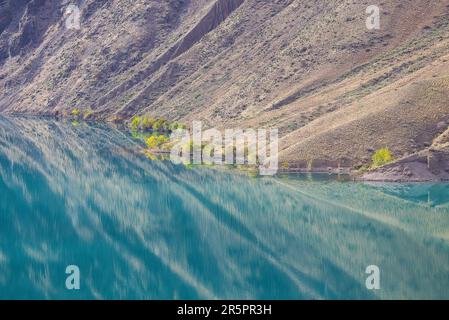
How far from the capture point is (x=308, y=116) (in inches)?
4456

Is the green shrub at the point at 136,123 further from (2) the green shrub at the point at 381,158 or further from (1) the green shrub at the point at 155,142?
(2) the green shrub at the point at 381,158

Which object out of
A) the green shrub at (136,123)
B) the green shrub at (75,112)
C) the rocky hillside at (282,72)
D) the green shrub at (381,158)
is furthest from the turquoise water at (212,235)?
the green shrub at (75,112)

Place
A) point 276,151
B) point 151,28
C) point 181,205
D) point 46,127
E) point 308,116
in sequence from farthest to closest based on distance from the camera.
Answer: point 151,28
point 46,127
point 308,116
point 276,151
point 181,205

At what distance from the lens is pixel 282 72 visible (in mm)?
136375

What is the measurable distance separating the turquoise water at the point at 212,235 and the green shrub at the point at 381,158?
446 cm

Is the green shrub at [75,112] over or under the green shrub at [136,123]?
over

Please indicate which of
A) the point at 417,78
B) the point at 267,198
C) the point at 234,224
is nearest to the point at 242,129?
the point at 417,78

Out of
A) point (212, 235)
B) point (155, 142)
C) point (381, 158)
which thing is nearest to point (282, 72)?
point (155, 142)

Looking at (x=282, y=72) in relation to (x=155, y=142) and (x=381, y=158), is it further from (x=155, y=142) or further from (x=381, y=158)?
(x=381, y=158)

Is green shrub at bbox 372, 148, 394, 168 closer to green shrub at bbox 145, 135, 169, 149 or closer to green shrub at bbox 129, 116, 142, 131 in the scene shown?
green shrub at bbox 145, 135, 169, 149

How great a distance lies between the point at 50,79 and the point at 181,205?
127 meters

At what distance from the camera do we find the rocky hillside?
9931 centimetres

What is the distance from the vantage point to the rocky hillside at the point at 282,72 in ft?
326

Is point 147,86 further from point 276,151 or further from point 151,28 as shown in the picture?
point 276,151
